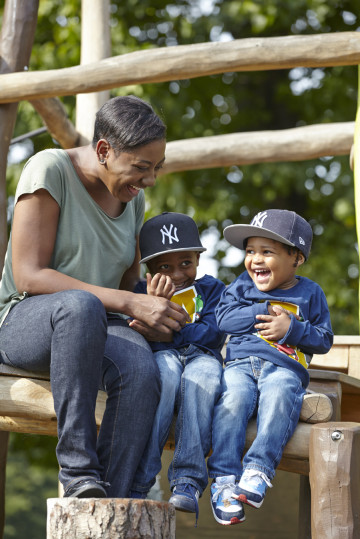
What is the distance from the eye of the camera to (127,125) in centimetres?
304

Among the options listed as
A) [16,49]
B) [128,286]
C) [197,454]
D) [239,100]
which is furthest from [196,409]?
[239,100]

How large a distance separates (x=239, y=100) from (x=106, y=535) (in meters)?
7.82

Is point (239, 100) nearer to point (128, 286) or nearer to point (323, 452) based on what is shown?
point (128, 286)

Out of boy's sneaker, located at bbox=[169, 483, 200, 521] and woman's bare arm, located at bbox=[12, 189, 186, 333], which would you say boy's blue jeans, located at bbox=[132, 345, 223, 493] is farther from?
woman's bare arm, located at bbox=[12, 189, 186, 333]

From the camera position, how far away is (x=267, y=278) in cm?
319

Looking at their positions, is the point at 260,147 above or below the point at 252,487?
above

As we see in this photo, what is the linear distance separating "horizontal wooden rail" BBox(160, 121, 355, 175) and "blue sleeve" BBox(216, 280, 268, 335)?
247cm

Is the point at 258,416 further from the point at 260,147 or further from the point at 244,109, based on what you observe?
the point at 244,109

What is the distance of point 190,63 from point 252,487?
245cm

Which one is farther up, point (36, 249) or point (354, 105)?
point (354, 105)

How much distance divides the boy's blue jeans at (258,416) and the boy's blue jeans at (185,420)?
5cm

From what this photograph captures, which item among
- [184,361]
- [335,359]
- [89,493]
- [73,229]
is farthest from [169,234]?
[335,359]

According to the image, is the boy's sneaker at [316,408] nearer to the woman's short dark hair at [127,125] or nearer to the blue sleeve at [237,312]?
the blue sleeve at [237,312]

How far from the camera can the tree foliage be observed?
8516 millimetres
